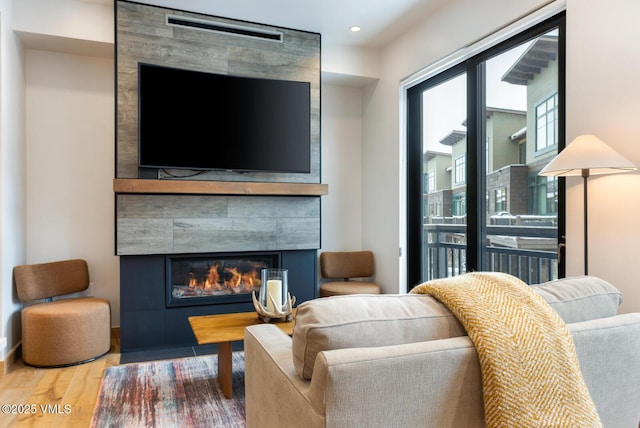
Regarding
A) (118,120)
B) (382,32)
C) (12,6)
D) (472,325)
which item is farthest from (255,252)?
(472,325)

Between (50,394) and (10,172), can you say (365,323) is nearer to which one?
(50,394)

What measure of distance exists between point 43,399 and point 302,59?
3.32 meters

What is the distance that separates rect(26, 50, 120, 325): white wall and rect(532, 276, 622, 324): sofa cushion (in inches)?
143

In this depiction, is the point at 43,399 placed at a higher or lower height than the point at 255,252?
lower

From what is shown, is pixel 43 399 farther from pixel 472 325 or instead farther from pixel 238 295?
pixel 472 325

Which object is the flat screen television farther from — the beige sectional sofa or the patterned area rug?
the beige sectional sofa

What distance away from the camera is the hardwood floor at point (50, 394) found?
7.61ft

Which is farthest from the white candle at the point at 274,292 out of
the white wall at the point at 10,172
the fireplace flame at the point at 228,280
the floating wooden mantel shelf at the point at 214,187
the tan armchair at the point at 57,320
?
the white wall at the point at 10,172

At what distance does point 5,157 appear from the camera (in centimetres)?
309

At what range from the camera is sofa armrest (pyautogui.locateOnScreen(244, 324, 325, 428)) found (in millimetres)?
1084

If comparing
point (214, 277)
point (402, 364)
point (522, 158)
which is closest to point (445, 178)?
point (522, 158)

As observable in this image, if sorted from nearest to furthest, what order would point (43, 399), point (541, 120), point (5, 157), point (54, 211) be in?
1. point (43, 399)
2. point (541, 120)
3. point (5, 157)
4. point (54, 211)

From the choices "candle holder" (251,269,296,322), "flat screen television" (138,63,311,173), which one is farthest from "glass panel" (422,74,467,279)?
"candle holder" (251,269,296,322)

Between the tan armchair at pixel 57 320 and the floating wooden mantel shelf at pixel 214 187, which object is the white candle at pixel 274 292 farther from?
the tan armchair at pixel 57 320
